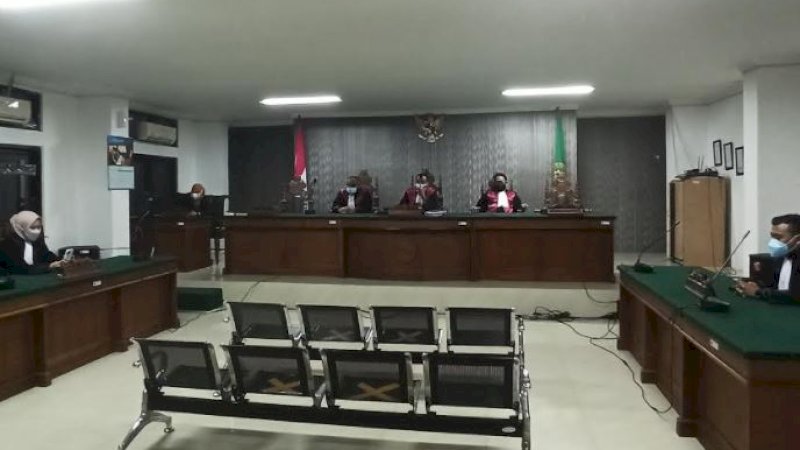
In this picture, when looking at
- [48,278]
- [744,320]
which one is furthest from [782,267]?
[48,278]

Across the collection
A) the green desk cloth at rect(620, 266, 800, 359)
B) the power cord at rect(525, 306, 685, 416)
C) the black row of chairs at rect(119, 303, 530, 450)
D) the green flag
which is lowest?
the power cord at rect(525, 306, 685, 416)

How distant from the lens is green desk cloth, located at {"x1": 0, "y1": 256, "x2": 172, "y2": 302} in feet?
13.5

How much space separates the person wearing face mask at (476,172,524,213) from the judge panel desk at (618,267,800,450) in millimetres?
3979

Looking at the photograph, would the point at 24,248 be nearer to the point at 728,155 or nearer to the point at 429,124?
the point at 429,124

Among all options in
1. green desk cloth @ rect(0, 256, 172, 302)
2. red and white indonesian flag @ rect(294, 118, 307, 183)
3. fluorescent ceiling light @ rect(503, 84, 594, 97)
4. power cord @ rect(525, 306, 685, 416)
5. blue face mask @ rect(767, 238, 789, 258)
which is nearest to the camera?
blue face mask @ rect(767, 238, 789, 258)

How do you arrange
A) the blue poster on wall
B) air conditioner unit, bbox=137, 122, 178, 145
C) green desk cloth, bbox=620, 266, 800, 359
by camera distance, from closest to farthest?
green desk cloth, bbox=620, 266, 800, 359 → the blue poster on wall → air conditioner unit, bbox=137, 122, 178, 145

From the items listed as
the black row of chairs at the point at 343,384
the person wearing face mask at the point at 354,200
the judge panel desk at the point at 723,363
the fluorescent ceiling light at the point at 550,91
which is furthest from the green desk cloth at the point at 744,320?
the person wearing face mask at the point at 354,200

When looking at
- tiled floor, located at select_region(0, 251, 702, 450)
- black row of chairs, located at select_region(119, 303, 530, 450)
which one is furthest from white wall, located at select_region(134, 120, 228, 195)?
black row of chairs, located at select_region(119, 303, 530, 450)

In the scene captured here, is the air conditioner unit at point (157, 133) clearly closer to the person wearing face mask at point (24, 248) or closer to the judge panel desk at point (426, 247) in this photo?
the judge panel desk at point (426, 247)

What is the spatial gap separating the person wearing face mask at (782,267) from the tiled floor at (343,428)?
36.8 inches

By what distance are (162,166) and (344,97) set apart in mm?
4026

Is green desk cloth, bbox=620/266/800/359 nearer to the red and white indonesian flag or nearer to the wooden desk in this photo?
the wooden desk

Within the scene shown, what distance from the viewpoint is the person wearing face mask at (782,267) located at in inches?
136

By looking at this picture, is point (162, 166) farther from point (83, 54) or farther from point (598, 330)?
point (598, 330)
